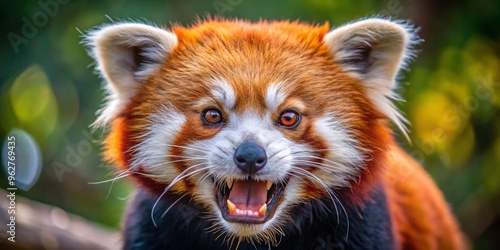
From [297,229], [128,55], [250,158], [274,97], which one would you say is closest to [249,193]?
[250,158]

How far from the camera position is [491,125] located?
7965 mm

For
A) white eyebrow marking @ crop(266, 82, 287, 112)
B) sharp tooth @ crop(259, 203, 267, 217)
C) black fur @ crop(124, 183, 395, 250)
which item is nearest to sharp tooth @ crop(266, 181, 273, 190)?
sharp tooth @ crop(259, 203, 267, 217)

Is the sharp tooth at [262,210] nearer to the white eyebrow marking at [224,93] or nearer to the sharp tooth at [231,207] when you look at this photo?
the sharp tooth at [231,207]

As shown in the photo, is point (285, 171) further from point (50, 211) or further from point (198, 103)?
point (50, 211)

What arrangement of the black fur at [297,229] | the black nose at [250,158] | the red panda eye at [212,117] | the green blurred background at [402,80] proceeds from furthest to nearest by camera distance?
1. the green blurred background at [402,80]
2. the black fur at [297,229]
3. the red panda eye at [212,117]
4. the black nose at [250,158]

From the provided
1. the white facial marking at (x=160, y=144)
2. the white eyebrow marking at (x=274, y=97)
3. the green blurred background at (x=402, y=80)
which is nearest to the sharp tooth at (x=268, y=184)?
the white eyebrow marking at (x=274, y=97)

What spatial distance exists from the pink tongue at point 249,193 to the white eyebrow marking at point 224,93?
0.39 meters

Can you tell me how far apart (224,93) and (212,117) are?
0.44ft

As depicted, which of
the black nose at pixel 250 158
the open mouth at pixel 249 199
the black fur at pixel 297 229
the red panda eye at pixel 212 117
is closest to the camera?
the black nose at pixel 250 158

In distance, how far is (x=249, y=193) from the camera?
3.65m

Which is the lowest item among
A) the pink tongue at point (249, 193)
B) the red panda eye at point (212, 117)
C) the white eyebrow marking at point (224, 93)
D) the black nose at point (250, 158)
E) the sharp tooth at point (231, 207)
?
the sharp tooth at point (231, 207)

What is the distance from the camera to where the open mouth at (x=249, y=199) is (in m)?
3.60

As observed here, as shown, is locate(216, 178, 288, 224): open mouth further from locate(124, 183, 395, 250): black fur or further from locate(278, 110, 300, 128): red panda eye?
locate(278, 110, 300, 128): red panda eye

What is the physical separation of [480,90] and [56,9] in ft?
15.0
